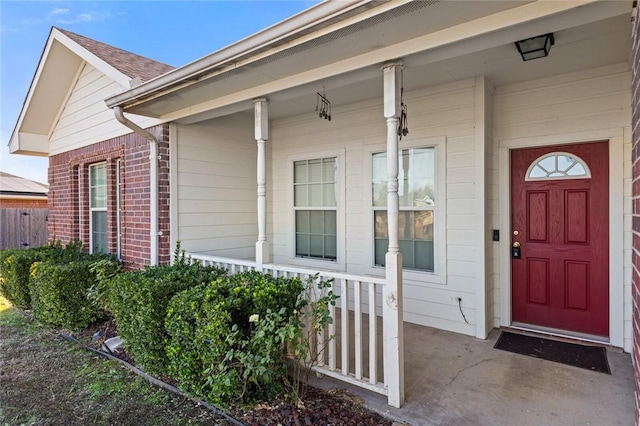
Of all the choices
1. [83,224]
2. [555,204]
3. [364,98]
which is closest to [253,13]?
[364,98]

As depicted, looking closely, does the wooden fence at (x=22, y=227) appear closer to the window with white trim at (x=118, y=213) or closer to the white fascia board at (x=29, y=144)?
the white fascia board at (x=29, y=144)

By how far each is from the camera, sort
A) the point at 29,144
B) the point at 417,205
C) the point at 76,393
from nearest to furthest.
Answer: the point at 76,393, the point at 417,205, the point at 29,144

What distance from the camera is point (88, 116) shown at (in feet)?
18.4

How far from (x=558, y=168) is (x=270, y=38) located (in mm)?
3316

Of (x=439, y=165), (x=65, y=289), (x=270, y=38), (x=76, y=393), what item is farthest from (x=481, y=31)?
(x=65, y=289)

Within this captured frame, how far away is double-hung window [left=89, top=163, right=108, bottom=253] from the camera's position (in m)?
5.59

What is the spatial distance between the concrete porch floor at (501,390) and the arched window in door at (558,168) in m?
1.81

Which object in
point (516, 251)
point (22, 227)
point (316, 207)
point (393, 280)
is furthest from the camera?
point (22, 227)

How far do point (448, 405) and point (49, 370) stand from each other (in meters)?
3.77

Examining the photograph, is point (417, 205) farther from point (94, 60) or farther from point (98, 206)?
point (98, 206)

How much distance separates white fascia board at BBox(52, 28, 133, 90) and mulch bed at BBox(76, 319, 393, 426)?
4.15m

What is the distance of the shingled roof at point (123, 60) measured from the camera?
458 cm

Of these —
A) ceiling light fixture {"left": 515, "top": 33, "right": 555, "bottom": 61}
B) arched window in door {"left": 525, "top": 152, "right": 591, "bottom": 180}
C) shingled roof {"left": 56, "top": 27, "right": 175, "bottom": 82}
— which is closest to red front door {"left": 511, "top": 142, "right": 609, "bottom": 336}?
arched window in door {"left": 525, "top": 152, "right": 591, "bottom": 180}

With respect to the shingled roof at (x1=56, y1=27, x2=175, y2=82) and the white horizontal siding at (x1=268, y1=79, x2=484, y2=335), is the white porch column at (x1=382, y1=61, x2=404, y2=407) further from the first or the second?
the shingled roof at (x1=56, y1=27, x2=175, y2=82)
